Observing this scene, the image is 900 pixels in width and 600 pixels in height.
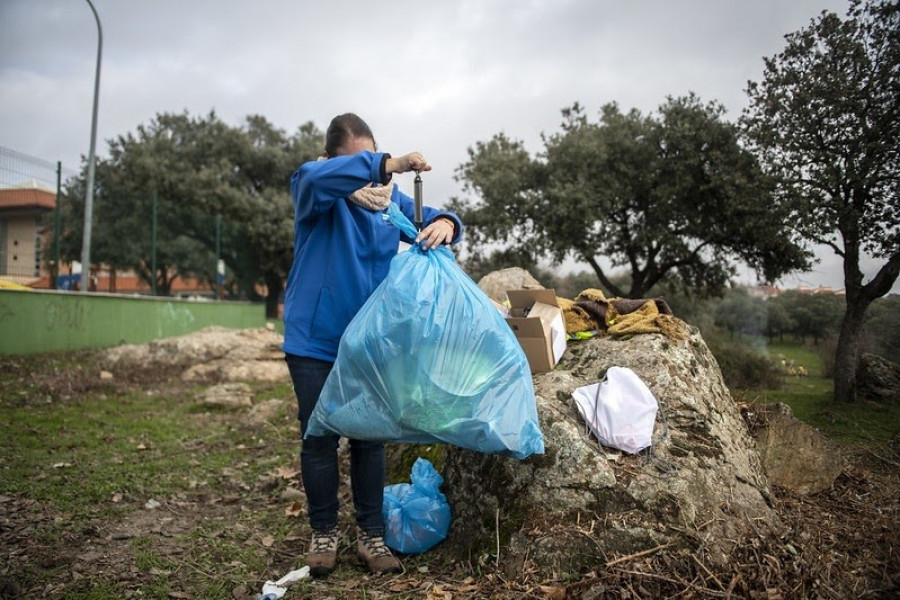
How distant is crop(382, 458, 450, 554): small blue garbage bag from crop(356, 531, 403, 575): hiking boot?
0.08 meters

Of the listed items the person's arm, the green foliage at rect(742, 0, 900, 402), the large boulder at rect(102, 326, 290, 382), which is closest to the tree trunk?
the green foliage at rect(742, 0, 900, 402)

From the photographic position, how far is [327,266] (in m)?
2.29

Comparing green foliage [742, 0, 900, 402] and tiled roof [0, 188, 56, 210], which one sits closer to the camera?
green foliage [742, 0, 900, 402]

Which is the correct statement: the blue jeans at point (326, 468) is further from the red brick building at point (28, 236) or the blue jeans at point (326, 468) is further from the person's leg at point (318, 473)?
the red brick building at point (28, 236)

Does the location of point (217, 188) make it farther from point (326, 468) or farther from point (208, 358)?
point (326, 468)

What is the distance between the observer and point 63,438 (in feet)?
14.5

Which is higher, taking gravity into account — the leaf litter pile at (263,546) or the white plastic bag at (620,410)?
the white plastic bag at (620,410)

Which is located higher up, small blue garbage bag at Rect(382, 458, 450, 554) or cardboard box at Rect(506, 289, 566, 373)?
cardboard box at Rect(506, 289, 566, 373)

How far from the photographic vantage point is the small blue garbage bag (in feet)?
7.89

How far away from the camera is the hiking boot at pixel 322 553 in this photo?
225 cm

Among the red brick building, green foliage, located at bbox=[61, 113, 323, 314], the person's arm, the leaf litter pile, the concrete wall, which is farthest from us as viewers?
green foliage, located at bbox=[61, 113, 323, 314]

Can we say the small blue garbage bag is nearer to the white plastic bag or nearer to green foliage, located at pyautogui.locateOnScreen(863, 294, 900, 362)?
the white plastic bag

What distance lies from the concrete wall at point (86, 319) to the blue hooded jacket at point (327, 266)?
8.12 metres

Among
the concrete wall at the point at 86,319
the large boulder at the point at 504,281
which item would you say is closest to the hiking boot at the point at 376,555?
the large boulder at the point at 504,281
